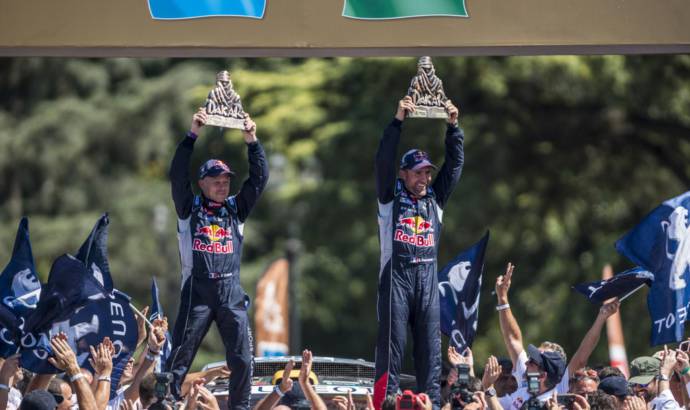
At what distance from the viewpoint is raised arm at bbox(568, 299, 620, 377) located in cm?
1233

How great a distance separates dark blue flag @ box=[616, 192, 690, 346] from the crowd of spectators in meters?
0.53

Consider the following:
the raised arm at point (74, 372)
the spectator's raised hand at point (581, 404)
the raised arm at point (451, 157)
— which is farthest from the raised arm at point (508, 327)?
the raised arm at point (74, 372)

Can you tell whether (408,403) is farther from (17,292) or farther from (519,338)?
(17,292)

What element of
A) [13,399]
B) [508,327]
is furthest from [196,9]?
[508,327]

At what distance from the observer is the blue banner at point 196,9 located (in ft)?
41.2

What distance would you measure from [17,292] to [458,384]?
4359mm

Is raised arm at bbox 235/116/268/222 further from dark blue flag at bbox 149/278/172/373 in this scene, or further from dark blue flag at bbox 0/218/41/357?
dark blue flag at bbox 0/218/41/357

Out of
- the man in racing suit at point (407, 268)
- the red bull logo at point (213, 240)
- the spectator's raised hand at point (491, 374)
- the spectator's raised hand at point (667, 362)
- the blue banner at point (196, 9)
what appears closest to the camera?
the spectator's raised hand at point (491, 374)

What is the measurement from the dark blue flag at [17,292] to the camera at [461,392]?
3.89 meters

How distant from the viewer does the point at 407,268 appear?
11.9 m

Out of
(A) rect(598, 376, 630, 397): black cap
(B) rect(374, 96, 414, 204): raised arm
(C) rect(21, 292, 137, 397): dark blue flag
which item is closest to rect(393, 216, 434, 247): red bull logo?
(B) rect(374, 96, 414, 204): raised arm

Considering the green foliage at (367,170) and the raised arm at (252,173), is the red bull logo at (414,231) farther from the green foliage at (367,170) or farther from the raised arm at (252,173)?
the green foliage at (367,170)

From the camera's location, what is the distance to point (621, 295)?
12945mm

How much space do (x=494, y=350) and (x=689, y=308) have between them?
15195mm
